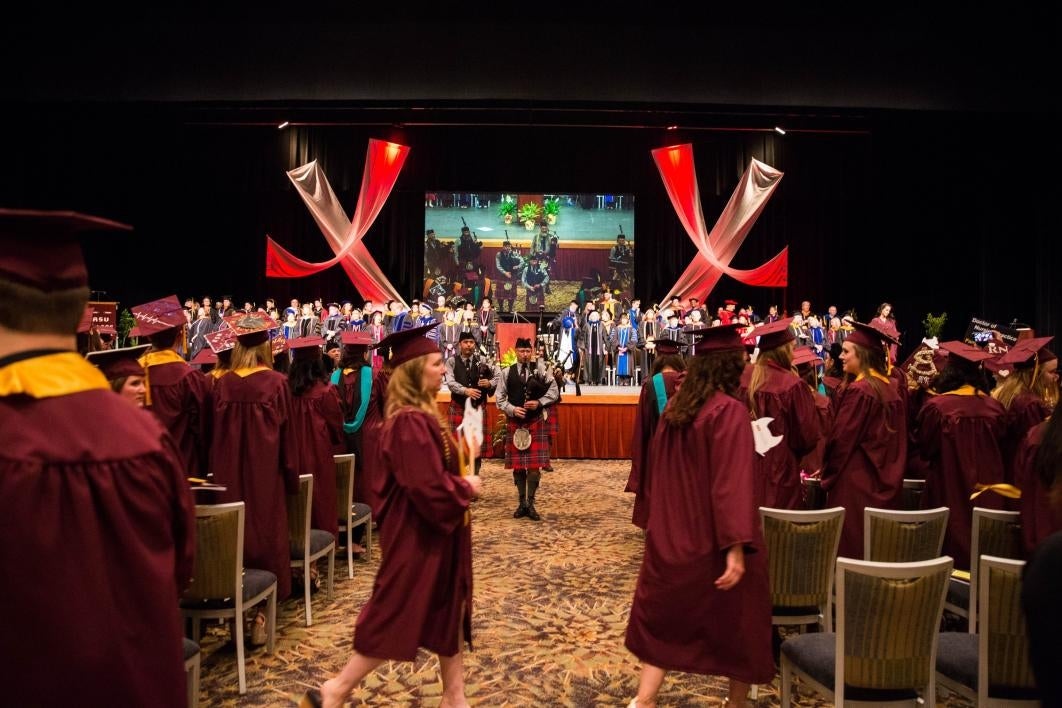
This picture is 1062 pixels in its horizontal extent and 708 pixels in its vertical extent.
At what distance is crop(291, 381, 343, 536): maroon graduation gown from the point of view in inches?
189

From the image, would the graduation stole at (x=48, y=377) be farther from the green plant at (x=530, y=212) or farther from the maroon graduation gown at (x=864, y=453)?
the green plant at (x=530, y=212)

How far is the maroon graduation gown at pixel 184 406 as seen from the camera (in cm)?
406

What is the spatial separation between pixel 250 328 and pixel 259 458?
756mm

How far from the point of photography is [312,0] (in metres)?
11.7

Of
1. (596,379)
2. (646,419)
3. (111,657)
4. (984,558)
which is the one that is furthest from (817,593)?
(596,379)

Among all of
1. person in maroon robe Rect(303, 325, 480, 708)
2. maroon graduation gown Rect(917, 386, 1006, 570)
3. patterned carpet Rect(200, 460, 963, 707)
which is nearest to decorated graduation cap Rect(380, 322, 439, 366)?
person in maroon robe Rect(303, 325, 480, 708)

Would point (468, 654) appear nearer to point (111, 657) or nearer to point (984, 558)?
point (984, 558)

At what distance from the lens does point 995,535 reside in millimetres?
3344

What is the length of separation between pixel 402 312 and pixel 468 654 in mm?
12524

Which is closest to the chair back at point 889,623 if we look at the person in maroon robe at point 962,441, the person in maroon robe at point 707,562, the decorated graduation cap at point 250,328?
the person in maroon robe at point 707,562

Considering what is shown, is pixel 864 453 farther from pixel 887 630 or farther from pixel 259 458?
pixel 259 458

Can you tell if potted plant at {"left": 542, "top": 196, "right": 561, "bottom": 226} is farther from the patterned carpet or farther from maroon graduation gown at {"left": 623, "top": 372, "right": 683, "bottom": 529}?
maroon graduation gown at {"left": 623, "top": 372, "right": 683, "bottom": 529}

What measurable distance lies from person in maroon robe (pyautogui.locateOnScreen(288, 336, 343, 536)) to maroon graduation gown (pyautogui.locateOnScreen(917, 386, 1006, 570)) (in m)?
3.77

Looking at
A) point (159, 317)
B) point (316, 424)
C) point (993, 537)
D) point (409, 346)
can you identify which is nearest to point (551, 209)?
point (316, 424)
